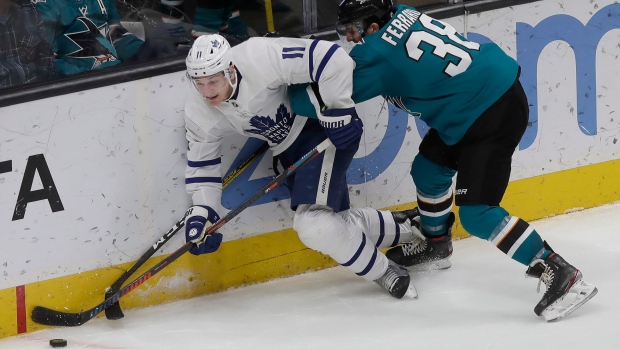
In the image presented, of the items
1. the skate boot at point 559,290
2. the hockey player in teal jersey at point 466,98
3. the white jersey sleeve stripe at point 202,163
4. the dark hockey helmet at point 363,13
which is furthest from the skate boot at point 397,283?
the dark hockey helmet at point 363,13

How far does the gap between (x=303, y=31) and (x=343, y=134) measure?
0.60 metres

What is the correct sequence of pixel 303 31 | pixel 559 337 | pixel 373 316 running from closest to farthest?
pixel 559 337 < pixel 373 316 < pixel 303 31

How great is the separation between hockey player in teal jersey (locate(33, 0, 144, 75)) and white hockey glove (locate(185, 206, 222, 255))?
0.61m

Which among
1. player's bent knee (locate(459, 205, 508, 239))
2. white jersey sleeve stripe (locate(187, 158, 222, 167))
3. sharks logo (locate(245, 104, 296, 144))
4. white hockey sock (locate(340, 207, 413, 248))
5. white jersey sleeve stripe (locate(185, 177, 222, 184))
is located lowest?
white hockey sock (locate(340, 207, 413, 248))

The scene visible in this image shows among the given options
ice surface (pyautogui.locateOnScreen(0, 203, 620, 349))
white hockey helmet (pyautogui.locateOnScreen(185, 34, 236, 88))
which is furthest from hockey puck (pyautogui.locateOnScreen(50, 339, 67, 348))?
white hockey helmet (pyautogui.locateOnScreen(185, 34, 236, 88))

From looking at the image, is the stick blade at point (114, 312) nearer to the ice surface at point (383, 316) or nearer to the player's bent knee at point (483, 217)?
the ice surface at point (383, 316)

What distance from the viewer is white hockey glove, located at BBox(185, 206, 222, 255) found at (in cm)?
368

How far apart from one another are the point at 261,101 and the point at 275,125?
0.13 meters

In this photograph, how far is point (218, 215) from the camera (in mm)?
3787

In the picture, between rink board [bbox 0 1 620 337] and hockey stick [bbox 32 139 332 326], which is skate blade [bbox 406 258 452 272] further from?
hockey stick [bbox 32 139 332 326]

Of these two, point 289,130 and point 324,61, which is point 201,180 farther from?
point 324,61

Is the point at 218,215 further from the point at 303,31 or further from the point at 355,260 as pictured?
the point at 303,31

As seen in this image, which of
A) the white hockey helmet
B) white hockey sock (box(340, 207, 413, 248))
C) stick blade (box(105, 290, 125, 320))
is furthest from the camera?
white hockey sock (box(340, 207, 413, 248))

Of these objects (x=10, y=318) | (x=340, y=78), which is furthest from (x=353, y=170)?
(x=10, y=318)
